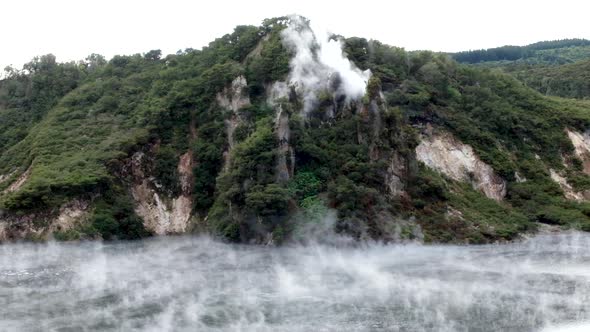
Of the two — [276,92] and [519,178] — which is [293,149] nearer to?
[276,92]

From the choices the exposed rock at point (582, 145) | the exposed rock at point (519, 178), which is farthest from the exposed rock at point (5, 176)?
the exposed rock at point (582, 145)

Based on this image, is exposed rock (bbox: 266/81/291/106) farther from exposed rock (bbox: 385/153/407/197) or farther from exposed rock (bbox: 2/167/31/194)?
exposed rock (bbox: 2/167/31/194)

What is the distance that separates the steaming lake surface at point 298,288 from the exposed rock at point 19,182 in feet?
45.5

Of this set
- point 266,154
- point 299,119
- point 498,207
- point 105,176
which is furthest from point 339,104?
point 105,176

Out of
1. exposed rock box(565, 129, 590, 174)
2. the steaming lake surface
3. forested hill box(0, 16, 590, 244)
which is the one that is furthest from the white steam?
exposed rock box(565, 129, 590, 174)

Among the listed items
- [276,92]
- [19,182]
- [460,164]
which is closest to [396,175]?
[460,164]

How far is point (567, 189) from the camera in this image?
8300 cm

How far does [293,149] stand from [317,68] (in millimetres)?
10406

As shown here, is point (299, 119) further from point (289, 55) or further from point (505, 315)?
point (505, 315)

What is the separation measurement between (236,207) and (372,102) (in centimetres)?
1510

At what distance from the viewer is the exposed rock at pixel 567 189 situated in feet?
268

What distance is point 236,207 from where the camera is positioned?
69000mm

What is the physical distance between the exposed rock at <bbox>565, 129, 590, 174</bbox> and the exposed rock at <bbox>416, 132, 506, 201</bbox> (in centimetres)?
1332

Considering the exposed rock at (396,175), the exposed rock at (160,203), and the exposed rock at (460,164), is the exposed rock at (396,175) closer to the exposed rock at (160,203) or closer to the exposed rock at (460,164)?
the exposed rock at (460,164)
